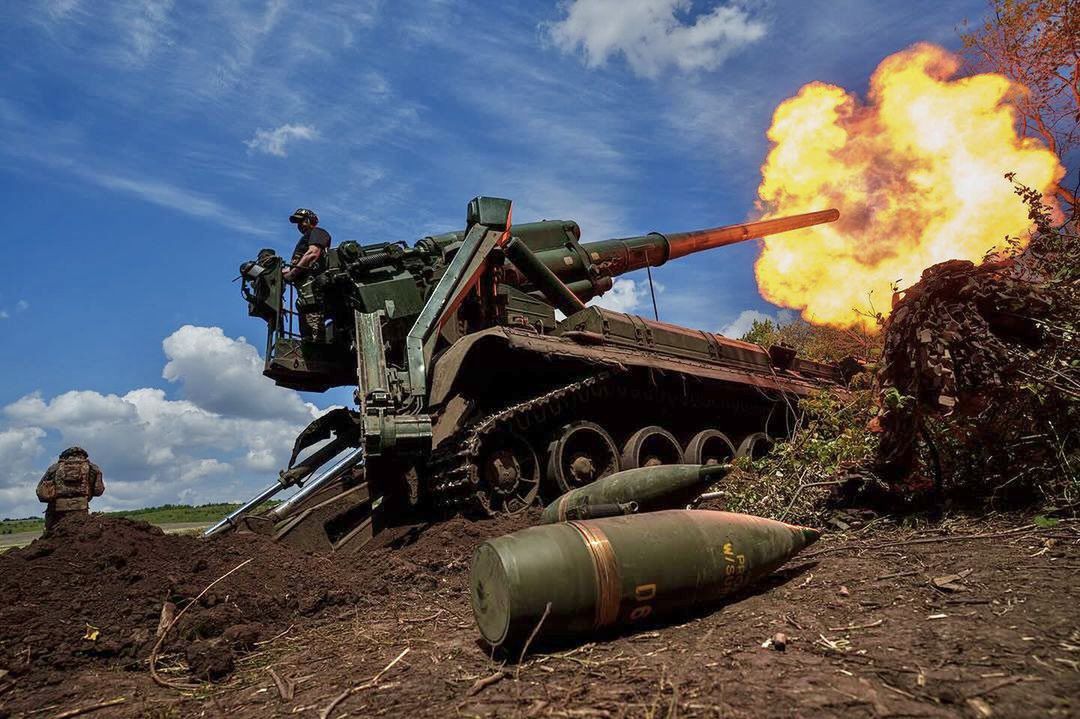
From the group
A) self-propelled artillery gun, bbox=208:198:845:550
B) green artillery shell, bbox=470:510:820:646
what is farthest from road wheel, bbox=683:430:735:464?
green artillery shell, bbox=470:510:820:646

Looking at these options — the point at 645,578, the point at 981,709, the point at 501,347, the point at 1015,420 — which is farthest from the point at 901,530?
the point at 501,347

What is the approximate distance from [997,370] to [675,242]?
9.36m

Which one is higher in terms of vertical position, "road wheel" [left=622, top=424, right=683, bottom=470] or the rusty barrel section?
the rusty barrel section

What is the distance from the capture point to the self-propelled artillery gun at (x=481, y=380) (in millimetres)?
8523

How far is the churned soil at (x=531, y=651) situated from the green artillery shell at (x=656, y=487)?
2.89 feet

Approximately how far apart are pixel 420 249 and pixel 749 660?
902 cm

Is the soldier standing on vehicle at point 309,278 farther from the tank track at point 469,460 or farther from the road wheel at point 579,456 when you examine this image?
the road wheel at point 579,456

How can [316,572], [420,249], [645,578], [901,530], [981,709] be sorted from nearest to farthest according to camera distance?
[981,709]
[645,578]
[901,530]
[316,572]
[420,249]

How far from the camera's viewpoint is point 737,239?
16.0 m

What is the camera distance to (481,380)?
9.98 metres

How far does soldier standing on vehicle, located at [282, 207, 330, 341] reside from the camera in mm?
11430

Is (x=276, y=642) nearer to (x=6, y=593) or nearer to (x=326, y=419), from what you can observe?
(x=6, y=593)

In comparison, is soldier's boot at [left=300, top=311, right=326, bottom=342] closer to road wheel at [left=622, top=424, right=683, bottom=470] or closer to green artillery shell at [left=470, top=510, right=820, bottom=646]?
road wheel at [left=622, top=424, right=683, bottom=470]

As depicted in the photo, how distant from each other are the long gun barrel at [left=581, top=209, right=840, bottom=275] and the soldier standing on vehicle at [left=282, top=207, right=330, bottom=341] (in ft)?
16.1
